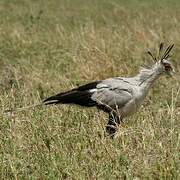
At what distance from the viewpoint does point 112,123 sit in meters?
4.20

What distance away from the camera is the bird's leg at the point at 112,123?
4.06 m

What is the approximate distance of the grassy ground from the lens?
3252 mm

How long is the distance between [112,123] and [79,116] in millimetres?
348

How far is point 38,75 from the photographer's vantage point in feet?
21.4

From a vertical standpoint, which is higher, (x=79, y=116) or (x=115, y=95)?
(x=115, y=95)

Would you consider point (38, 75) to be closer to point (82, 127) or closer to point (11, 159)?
point (82, 127)

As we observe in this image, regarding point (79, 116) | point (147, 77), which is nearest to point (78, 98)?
point (79, 116)

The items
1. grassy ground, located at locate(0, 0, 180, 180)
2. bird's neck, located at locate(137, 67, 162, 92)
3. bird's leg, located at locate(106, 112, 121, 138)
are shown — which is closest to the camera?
grassy ground, located at locate(0, 0, 180, 180)

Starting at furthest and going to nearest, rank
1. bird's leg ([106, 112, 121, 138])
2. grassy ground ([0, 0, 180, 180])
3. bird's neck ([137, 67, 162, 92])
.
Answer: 1. bird's neck ([137, 67, 162, 92])
2. bird's leg ([106, 112, 121, 138])
3. grassy ground ([0, 0, 180, 180])

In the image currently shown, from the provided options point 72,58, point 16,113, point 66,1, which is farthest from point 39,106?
point 66,1

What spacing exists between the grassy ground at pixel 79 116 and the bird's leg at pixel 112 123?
0.08 m

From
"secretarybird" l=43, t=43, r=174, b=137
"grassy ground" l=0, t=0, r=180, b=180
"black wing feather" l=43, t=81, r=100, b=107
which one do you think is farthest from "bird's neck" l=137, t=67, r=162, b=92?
"black wing feather" l=43, t=81, r=100, b=107

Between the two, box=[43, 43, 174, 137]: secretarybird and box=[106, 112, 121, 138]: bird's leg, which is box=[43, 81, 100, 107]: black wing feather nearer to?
box=[43, 43, 174, 137]: secretarybird

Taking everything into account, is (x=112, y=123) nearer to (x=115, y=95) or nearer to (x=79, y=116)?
(x=115, y=95)
